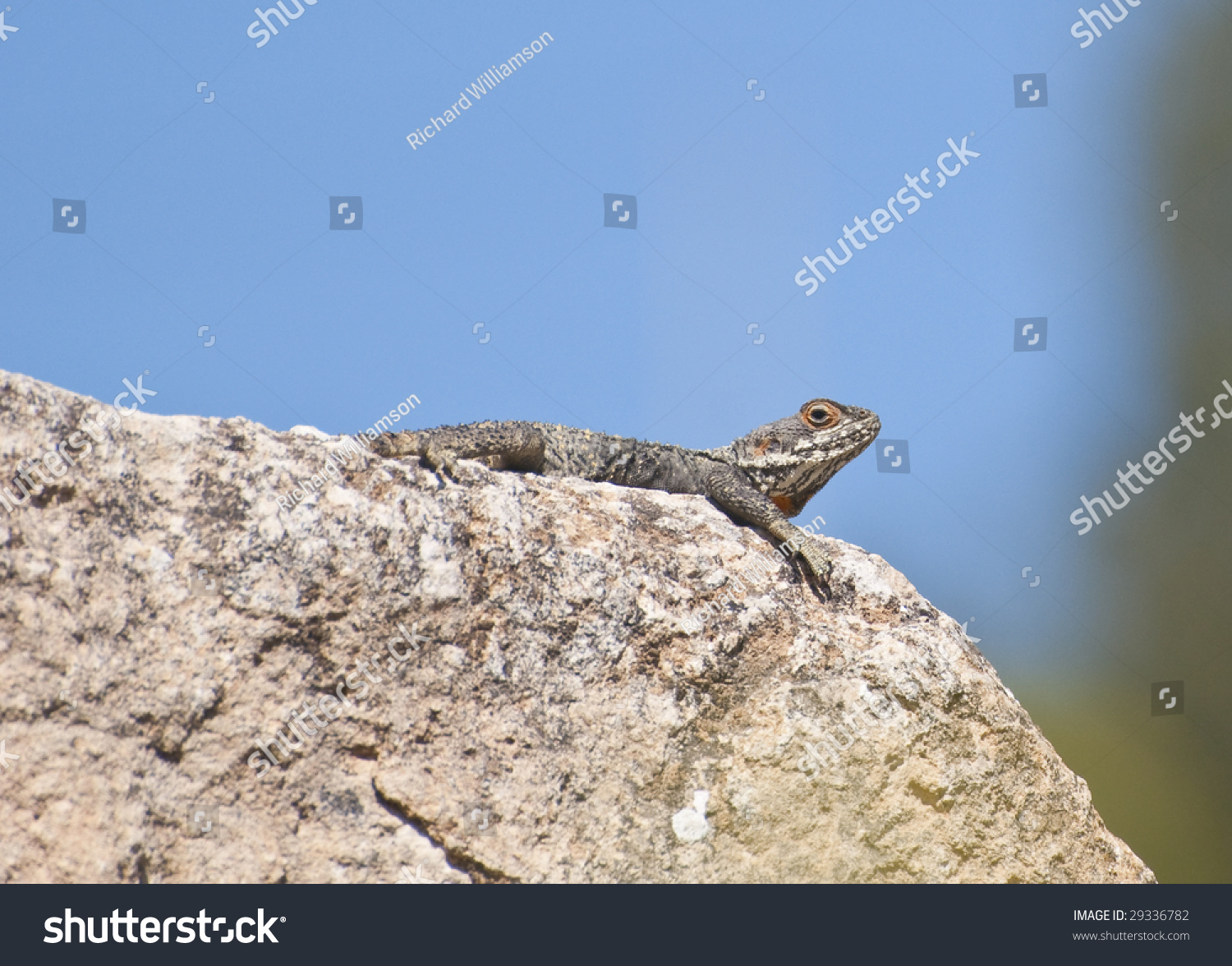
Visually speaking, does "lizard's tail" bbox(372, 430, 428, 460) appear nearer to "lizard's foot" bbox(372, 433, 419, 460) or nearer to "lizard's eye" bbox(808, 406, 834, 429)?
"lizard's foot" bbox(372, 433, 419, 460)

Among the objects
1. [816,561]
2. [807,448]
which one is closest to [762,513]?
[816,561]

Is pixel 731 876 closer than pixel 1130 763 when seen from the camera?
Yes

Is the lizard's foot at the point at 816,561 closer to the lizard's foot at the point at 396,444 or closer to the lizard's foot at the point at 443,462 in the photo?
the lizard's foot at the point at 443,462

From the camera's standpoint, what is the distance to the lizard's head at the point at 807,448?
21.0 ft

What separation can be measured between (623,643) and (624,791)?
634 millimetres

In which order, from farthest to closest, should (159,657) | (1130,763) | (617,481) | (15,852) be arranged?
(1130,763), (617,481), (159,657), (15,852)

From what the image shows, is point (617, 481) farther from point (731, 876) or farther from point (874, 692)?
point (731, 876)

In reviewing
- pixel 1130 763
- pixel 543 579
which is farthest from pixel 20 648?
pixel 1130 763

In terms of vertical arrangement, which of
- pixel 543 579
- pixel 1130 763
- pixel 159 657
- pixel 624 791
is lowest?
pixel 1130 763

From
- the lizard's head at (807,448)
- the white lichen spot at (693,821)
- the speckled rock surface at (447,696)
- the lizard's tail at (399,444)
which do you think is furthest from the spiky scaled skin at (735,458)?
the white lichen spot at (693,821)

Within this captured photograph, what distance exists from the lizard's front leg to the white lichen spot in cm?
139

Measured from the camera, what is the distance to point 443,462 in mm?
4848

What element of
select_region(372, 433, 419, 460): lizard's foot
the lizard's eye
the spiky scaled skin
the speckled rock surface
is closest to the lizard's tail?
select_region(372, 433, 419, 460): lizard's foot

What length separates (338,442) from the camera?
4.67 meters
